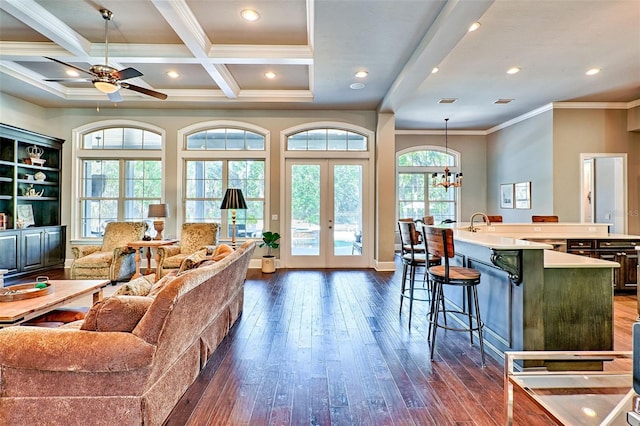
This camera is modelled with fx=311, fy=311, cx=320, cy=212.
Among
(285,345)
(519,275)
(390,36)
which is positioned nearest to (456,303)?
(519,275)

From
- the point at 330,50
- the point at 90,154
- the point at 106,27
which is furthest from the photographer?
the point at 90,154

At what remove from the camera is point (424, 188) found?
895 cm

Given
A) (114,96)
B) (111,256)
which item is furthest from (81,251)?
(114,96)

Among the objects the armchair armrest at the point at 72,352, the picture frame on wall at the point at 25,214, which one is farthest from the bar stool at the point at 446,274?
the picture frame on wall at the point at 25,214

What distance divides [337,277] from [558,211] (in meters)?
4.76

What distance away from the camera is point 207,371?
2457mm

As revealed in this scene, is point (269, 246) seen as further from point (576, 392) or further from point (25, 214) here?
point (576, 392)

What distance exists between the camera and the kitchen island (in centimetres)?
238

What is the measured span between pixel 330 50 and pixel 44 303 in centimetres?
396

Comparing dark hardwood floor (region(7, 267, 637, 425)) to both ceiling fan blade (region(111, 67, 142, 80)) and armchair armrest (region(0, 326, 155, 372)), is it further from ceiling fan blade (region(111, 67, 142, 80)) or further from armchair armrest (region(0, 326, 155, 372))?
ceiling fan blade (region(111, 67, 142, 80))

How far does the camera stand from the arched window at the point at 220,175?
6633 millimetres

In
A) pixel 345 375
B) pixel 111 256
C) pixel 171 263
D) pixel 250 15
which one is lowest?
pixel 345 375

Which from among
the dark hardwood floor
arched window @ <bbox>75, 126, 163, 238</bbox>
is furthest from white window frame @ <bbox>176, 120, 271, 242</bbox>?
the dark hardwood floor

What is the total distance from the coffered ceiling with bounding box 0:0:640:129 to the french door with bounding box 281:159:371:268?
130 cm
